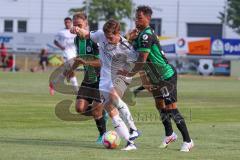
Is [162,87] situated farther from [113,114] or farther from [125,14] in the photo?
[125,14]

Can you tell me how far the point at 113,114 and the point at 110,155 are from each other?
1.12 m

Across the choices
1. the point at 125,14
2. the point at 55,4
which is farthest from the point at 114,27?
the point at 55,4

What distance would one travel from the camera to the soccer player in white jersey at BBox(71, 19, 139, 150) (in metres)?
12.5

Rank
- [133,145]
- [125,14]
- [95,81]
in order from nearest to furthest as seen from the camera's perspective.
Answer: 1. [133,145]
2. [95,81]
3. [125,14]

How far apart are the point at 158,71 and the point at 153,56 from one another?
279mm

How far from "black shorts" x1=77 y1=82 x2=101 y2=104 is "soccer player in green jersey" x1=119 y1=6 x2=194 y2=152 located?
1266 mm

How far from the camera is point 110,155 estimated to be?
38.5 ft

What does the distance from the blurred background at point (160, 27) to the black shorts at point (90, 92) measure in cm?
3694

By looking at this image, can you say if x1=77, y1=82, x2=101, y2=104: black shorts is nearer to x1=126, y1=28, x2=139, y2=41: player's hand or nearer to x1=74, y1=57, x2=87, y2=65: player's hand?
x1=74, y1=57, x2=87, y2=65: player's hand

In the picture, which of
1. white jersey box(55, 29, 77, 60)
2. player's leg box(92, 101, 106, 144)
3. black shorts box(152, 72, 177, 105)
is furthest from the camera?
white jersey box(55, 29, 77, 60)

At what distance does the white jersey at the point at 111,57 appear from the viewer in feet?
41.6

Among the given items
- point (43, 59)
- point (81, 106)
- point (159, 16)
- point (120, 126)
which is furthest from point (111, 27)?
point (159, 16)

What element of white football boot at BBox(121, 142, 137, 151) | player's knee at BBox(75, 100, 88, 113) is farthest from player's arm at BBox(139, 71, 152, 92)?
white football boot at BBox(121, 142, 137, 151)

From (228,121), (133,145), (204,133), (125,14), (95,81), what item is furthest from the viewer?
(125,14)
